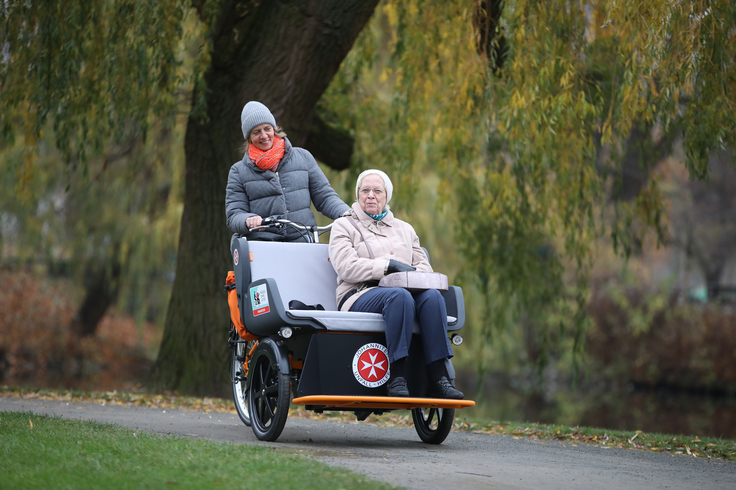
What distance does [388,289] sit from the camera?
17.9ft

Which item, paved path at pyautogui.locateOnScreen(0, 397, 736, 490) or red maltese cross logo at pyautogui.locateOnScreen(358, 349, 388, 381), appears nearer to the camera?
paved path at pyautogui.locateOnScreen(0, 397, 736, 490)

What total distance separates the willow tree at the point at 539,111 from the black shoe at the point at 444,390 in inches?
120

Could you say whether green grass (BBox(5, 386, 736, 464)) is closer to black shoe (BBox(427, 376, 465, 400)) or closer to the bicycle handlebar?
black shoe (BBox(427, 376, 465, 400))

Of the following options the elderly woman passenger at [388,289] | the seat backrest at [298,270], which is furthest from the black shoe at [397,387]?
the seat backrest at [298,270]

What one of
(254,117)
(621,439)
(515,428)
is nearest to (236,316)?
(254,117)

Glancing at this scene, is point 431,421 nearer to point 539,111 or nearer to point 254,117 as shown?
point 254,117

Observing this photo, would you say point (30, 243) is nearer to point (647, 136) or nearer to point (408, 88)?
point (408, 88)

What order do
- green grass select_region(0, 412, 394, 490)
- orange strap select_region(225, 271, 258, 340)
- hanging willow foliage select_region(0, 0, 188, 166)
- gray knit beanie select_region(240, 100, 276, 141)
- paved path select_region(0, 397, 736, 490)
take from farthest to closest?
hanging willow foliage select_region(0, 0, 188, 166) → gray knit beanie select_region(240, 100, 276, 141) → orange strap select_region(225, 271, 258, 340) → paved path select_region(0, 397, 736, 490) → green grass select_region(0, 412, 394, 490)

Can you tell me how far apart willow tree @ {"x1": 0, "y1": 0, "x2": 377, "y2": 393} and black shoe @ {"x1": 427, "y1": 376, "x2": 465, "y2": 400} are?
3979mm

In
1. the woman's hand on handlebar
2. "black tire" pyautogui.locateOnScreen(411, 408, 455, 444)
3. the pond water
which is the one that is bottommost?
the pond water

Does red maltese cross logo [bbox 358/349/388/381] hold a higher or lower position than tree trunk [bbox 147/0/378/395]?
lower

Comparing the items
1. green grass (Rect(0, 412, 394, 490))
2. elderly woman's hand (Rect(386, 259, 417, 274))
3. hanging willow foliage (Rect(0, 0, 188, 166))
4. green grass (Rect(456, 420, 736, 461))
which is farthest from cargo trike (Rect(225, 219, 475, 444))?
hanging willow foliage (Rect(0, 0, 188, 166))

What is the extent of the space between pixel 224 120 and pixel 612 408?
12.2 metres

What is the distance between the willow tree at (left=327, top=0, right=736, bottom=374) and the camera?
22.4ft
